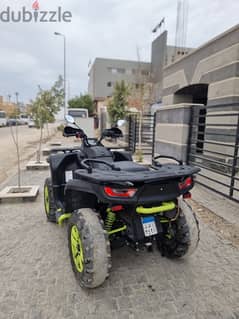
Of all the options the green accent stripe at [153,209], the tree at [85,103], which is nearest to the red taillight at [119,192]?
the green accent stripe at [153,209]

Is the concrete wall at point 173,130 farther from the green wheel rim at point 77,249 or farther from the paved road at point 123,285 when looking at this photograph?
Answer: the green wheel rim at point 77,249

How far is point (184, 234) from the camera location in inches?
84.0

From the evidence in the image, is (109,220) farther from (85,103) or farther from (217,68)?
(85,103)

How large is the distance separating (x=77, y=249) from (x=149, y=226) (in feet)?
2.28

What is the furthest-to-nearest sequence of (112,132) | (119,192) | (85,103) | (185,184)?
(85,103)
(112,132)
(185,184)
(119,192)

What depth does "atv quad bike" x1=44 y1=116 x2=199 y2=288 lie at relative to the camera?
5.28 ft

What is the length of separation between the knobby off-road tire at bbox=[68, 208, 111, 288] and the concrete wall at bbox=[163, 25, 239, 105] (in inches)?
211

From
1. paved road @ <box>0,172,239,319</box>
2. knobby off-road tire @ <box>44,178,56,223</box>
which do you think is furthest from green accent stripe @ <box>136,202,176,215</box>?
knobby off-road tire @ <box>44,178,56,223</box>

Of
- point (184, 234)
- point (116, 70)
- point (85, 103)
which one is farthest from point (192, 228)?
point (116, 70)

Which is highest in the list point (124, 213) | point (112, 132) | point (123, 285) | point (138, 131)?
point (112, 132)

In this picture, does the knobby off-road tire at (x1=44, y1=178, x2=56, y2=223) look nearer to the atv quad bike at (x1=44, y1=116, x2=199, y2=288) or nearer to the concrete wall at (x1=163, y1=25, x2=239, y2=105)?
the atv quad bike at (x1=44, y1=116, x2=199, y2=288)

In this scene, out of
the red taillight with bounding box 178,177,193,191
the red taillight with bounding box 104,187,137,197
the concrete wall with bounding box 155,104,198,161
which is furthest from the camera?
the concrete wall with bounding box 155,104,198,161

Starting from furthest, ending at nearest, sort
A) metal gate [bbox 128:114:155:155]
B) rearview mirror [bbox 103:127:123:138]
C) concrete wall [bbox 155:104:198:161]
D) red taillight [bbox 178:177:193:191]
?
metal gate [bbox 128:114:155:155], concrete wall [bbox 155:104:198:161], rearview mirror [bbox 103:127:123:138], red taillight [bbox 178:177:193:191]

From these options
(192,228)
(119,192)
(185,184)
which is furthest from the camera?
(192,228)
